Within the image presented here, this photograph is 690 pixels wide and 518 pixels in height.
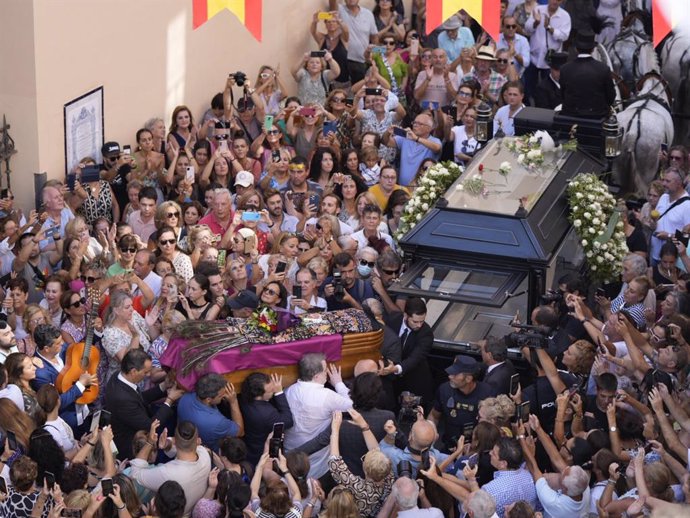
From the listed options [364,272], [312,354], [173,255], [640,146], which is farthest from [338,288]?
[640,146]

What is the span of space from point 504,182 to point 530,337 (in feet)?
7.76

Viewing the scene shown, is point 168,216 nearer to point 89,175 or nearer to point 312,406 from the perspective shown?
point 89,175

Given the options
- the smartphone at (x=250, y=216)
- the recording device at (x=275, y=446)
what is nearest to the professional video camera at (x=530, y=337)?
the recording device at (x=275, y=446)

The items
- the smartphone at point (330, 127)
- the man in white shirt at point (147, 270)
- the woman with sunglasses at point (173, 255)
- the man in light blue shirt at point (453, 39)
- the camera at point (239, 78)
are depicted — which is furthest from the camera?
the man in light blue shirt at point (453, 39)

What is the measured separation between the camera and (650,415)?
9.11 meters

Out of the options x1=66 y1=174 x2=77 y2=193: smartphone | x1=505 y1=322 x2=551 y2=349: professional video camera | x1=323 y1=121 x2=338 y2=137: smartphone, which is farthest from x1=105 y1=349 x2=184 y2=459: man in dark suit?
x1=323 y1=121 x2=338 y2=137: smartphone

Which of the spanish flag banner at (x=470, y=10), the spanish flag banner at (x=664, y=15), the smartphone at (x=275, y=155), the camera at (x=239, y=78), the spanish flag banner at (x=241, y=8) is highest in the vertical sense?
the spanish flag banner at (x=664, y=15)

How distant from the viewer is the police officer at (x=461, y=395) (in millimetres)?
9768

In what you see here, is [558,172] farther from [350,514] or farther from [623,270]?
[350,514]

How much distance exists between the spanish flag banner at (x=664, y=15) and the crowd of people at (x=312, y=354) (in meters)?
2.15

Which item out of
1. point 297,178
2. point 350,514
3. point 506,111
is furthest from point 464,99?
point 350,514

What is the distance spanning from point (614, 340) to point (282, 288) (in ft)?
7.86

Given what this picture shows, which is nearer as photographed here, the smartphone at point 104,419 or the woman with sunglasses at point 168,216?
the smartphone at point 104,419

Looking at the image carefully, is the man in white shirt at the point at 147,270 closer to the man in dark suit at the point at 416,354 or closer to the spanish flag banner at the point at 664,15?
the man in dark suit at the point at 416,354
